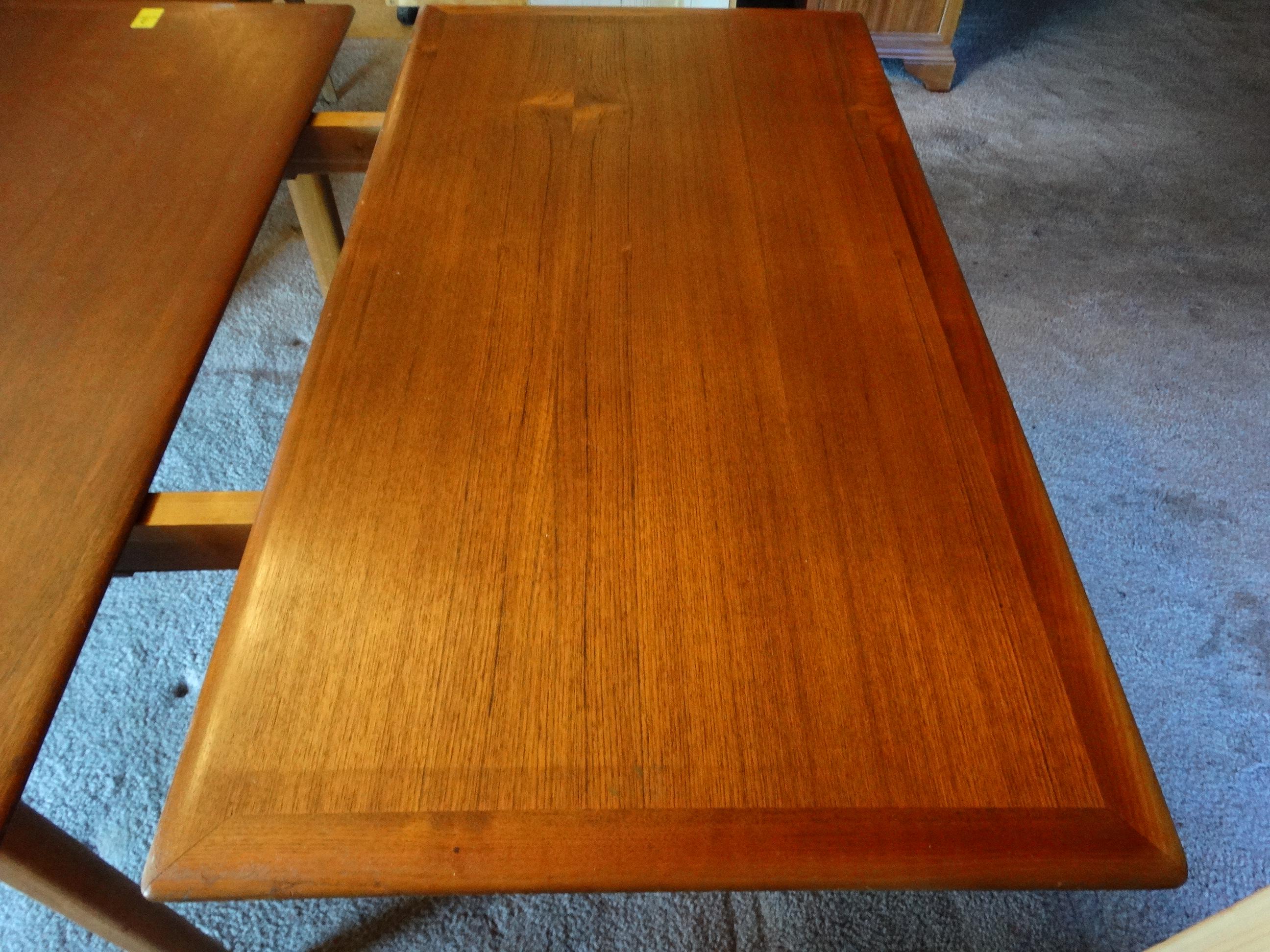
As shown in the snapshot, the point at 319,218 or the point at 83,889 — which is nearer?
the point at 83,889

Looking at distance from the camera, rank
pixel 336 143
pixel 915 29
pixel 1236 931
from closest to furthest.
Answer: pixel 1236 931, pixel 336 143, pixel 915 29

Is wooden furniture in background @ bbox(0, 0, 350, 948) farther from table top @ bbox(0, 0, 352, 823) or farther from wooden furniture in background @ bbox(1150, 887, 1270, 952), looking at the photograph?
wooden furniture in background @ bbox(1150, 887, 1270, 952)

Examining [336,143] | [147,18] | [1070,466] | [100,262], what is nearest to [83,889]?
[100,262]

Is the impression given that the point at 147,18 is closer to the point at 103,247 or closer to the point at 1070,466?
the point at 103,247

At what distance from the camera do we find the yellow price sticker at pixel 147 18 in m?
0.86

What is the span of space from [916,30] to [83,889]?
2.14 metres

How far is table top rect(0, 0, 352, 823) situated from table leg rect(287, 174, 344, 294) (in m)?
0.21

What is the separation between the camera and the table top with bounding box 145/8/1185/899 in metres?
0.37

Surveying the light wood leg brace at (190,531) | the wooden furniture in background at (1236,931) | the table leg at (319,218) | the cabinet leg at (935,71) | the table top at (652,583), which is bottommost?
the cabinet leg at (935,71)

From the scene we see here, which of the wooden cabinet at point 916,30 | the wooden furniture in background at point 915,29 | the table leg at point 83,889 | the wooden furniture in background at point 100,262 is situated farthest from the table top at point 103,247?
the wooden cabinet at point 916,30

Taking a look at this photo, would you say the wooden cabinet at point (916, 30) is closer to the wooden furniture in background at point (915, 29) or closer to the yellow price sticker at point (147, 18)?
the wooden furniture in background at point (915, 29)

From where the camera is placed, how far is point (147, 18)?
875 mm

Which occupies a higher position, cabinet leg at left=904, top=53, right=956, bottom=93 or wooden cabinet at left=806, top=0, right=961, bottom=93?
wooden cabinet at left=806, top=0, right=961, bottom=93

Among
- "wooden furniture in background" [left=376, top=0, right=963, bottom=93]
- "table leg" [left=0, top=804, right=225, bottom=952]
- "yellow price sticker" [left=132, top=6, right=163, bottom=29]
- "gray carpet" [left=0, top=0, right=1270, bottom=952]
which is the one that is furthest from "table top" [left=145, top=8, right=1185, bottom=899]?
"wooden furniture in background" [left=376, top=0, right=963, bottom=93]
